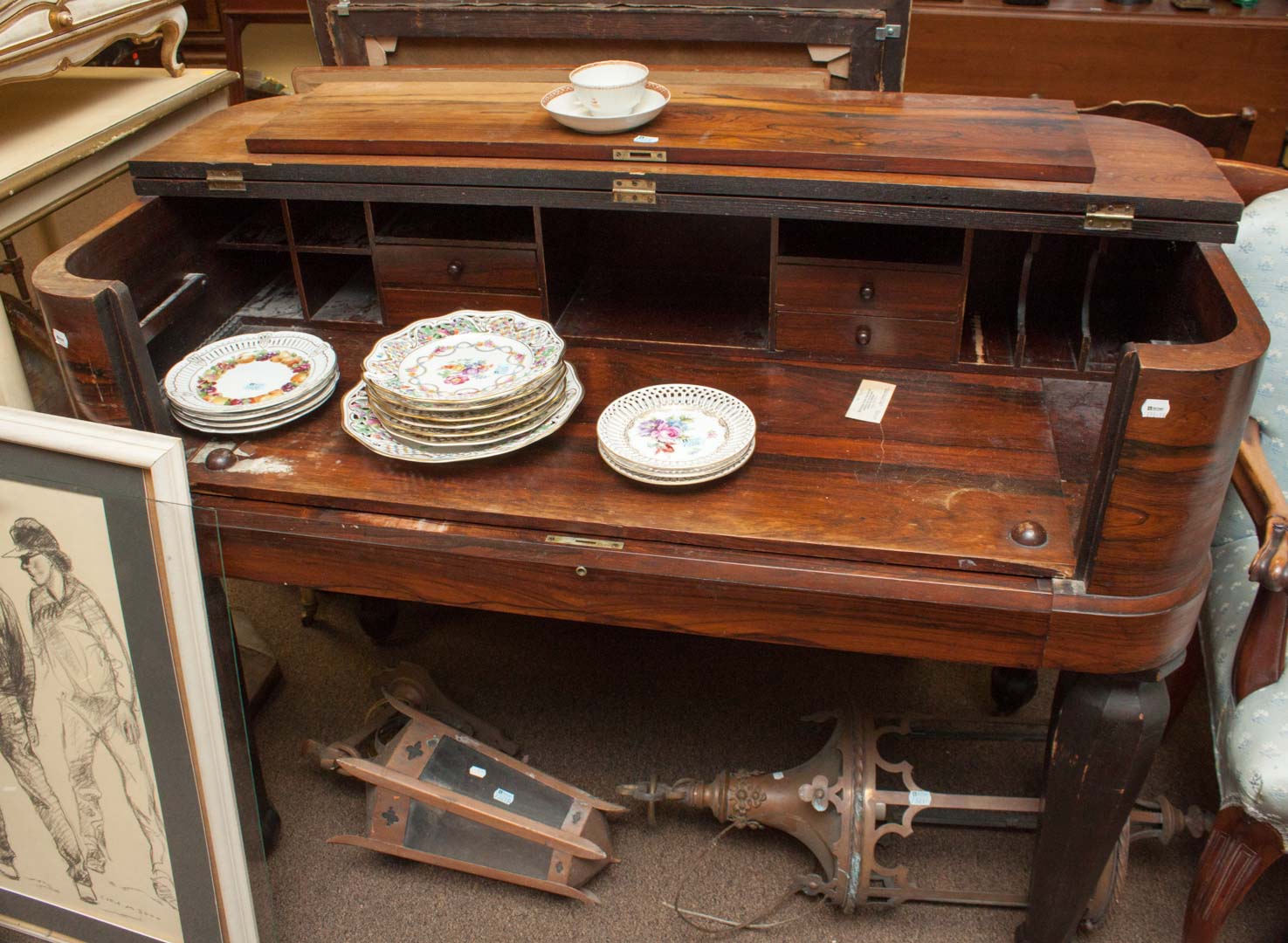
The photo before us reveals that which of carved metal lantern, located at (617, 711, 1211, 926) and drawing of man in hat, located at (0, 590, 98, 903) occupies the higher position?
drawing of man in hat, located at (0, 590, 98, 903)

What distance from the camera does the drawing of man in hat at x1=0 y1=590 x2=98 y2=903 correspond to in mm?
1485

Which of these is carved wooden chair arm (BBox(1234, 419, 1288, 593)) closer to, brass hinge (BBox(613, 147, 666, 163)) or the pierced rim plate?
brass hinge (BBox(613, 147, 666, 163))

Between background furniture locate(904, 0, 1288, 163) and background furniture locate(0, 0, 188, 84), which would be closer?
background furniture locate(0, 0, 188, 84)

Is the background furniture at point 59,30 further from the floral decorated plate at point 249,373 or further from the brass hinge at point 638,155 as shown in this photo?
the brass hinge at point 638,155

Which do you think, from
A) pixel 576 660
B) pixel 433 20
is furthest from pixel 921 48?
pixel 576 660

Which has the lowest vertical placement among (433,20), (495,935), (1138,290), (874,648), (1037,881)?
(495,935)

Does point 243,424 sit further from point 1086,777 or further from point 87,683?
point 1086,777

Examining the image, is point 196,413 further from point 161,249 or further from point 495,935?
point 495,935

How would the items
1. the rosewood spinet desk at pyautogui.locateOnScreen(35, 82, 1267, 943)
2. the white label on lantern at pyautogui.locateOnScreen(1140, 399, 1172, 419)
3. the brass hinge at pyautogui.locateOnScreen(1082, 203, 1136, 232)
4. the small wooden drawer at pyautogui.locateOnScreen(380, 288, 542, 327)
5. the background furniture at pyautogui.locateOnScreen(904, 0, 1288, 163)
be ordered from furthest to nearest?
the background furniture at pyautogui.locateOnScreen(904, 0, 1288, 163)
the small wooden drawer at pyautogui.locateOnScreen(380, 288, 542, 327)
the brass hinge at pyautogui.locateOnScreen(1082, 203, 1136, 232)
the rosewood spinet desk at pyautogui.locateOnScreen(35, 82, 1267, 943)
the white label on lantern at pyautogui.locateOnScreen(1140, 399, 1172, 419)

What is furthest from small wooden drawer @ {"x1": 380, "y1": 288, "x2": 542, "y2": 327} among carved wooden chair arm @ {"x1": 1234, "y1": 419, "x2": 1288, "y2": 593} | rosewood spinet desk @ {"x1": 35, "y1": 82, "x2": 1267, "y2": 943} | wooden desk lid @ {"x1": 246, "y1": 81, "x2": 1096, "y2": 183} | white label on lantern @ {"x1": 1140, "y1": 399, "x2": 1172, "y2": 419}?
carved wooden chair arm @ {"x1": 1234, "y1": 419, "x2": 1288, "y2": 593}

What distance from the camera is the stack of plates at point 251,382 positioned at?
5.34ft

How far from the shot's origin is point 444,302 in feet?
5.98

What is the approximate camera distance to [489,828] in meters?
1.89

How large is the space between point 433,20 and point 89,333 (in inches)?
38.6
